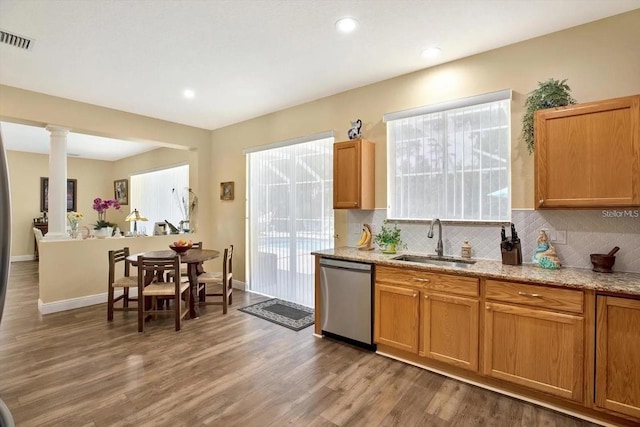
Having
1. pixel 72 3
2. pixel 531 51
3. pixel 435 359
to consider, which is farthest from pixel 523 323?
pixel 72 3

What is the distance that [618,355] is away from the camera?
1.99 meters

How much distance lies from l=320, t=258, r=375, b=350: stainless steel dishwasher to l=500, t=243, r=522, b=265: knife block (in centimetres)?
113

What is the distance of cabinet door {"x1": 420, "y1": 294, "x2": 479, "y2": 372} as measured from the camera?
2.48m

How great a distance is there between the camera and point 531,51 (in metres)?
2.76

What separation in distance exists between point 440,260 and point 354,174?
4.13ft

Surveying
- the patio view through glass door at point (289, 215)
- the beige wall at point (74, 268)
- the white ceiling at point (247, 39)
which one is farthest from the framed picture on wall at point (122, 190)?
the patio view through glass door at point (289, 215)

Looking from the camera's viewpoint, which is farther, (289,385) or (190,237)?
(190,237)

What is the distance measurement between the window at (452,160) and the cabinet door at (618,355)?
105cm

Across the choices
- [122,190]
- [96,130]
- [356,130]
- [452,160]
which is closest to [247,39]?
[356,130]

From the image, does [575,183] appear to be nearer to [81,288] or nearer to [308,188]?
[308,188]

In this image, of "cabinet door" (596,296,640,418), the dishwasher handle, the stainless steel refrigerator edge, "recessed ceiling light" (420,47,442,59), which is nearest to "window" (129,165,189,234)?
the dishwasher handle

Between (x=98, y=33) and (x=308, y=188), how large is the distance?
2658 millimetres

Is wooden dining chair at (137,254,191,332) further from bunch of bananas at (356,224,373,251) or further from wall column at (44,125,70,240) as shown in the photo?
bunch of bananas at (356,224,373,251)

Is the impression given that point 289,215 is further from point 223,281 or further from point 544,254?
point 544,254
